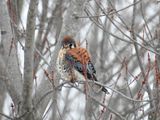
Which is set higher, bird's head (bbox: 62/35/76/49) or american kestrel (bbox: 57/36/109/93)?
bird's head (bbox: 62/35/76/49)

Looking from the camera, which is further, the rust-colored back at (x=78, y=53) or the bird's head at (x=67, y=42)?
the bird's head at (x=67, y=42)

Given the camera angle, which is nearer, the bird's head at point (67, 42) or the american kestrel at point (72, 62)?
the american kestrel at point (72, 62)

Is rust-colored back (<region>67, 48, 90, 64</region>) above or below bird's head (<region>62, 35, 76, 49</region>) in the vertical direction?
below

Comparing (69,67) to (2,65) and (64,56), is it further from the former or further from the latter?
(2,65)

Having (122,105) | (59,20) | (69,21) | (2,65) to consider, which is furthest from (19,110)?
(122,105)

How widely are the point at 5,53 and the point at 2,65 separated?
0.24 m

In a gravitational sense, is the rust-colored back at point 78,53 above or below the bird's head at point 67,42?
below

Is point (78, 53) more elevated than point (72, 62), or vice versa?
point (78, 53)

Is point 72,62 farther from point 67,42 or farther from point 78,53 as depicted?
point 67,42

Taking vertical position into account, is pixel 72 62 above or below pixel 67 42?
below

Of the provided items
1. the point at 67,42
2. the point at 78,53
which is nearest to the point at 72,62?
the point at 78,53

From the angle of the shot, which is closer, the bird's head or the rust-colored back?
the rust-colored back

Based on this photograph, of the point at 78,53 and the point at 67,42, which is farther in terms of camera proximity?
the point at 67,42

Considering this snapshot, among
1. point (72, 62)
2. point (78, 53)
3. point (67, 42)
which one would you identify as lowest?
point (72, 62)
